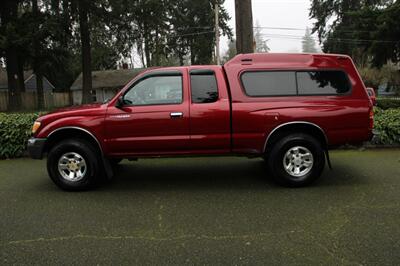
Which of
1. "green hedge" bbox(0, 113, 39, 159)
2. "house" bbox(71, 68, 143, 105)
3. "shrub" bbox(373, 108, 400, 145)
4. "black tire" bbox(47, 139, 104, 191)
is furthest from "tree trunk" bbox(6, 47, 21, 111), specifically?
"shrub" bbox(373, 108, 400, 145)

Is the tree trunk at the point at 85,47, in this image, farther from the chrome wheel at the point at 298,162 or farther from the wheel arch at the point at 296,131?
the chrome wheel at the point at 298,162

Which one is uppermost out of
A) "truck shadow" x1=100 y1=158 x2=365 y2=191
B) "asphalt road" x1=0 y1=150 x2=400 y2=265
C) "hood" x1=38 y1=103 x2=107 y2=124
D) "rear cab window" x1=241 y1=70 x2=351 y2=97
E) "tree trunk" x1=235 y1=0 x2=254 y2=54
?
"tree trunk" x1=235 y1=0 x2=254 y2=54

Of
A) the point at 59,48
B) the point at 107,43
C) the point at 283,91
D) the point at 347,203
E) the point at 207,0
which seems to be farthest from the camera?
the point at 207,0

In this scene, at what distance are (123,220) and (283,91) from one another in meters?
3.06

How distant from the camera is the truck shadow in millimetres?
6254

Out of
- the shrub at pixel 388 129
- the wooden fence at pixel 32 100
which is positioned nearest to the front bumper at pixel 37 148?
the shrub at pixel 388 129

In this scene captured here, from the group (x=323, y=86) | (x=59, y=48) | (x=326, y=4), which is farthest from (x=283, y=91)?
(x=326, y=4)

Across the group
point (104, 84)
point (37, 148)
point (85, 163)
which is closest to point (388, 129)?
point (85, 163)

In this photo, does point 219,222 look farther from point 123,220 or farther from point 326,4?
point 326,4

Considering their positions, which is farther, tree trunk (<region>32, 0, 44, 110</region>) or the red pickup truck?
tree trunk (<region>32, 0, 44, 110</region>)

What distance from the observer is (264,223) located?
181 inches

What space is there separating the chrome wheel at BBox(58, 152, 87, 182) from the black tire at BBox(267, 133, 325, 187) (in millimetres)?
2907

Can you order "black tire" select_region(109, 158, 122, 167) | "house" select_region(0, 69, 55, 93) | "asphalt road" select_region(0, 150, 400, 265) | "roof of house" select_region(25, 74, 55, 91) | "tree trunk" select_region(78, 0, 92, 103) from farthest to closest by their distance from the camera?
"roof of house" select_region(25, 74, 55, 91), "house" select_region(0, 69, 55, 93), "tree trunk" select_region(78, 0, 92, 103), "black tire" select_region(109, 158, 122, 167), "asphalt road" select_region(0, 150, 400, 265)

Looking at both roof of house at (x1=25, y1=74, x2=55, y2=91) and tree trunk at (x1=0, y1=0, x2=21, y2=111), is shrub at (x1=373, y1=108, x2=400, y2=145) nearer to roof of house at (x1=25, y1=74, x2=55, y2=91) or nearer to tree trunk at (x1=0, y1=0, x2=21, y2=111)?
tree trunk at (x1=0, y1=0, x2=21, y2=111)
